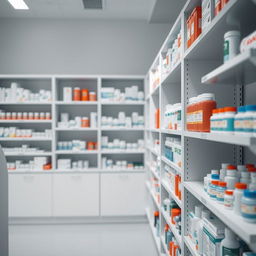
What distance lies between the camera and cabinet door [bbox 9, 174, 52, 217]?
4.22 meters

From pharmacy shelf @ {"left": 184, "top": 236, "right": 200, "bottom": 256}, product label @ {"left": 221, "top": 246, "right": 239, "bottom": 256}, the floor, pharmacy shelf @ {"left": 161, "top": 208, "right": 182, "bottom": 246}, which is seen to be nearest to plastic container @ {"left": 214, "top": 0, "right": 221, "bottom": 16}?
product label @ {"left": 221, "top": 246, "right": 239, "bottom": 256}

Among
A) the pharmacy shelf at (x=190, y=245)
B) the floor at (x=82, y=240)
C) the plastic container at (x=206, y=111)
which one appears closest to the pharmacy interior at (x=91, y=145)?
the floor at (x=82, y=240)

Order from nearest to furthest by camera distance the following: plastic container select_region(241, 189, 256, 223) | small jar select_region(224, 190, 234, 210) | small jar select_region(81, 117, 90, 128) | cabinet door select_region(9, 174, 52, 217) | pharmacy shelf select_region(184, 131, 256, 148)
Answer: pharmacy shelf select_region(184, 131, 256, 148), plastic container select_region(241, 189, 256, 223), small jar select_region(224, 190, 234, 210), cabinet door select_region(9, 174, 52, 217), small jar select_region(81, 117, 90, 128)

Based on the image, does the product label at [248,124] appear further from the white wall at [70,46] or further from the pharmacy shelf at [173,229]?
the white wall at [70,46]

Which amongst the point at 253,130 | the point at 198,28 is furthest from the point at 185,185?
the point at 198,28

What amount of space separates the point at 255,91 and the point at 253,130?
890mm

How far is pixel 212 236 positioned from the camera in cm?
147

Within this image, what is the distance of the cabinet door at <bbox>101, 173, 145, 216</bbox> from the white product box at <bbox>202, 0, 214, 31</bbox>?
3169mm

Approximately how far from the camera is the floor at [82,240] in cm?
323

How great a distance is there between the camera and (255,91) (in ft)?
5.80

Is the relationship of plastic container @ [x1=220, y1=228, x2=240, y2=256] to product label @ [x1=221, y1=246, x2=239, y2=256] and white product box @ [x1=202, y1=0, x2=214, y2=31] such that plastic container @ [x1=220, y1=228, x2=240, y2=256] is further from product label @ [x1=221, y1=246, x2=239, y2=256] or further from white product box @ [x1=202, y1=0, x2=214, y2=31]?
white product box @ [x1=202, y1=0, x2=214, y2=31]

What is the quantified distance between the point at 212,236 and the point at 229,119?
73cm

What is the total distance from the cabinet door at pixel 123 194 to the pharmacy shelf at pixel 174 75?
2052 millimetres

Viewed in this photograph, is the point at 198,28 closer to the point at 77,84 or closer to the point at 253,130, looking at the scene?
the point at 253,130
